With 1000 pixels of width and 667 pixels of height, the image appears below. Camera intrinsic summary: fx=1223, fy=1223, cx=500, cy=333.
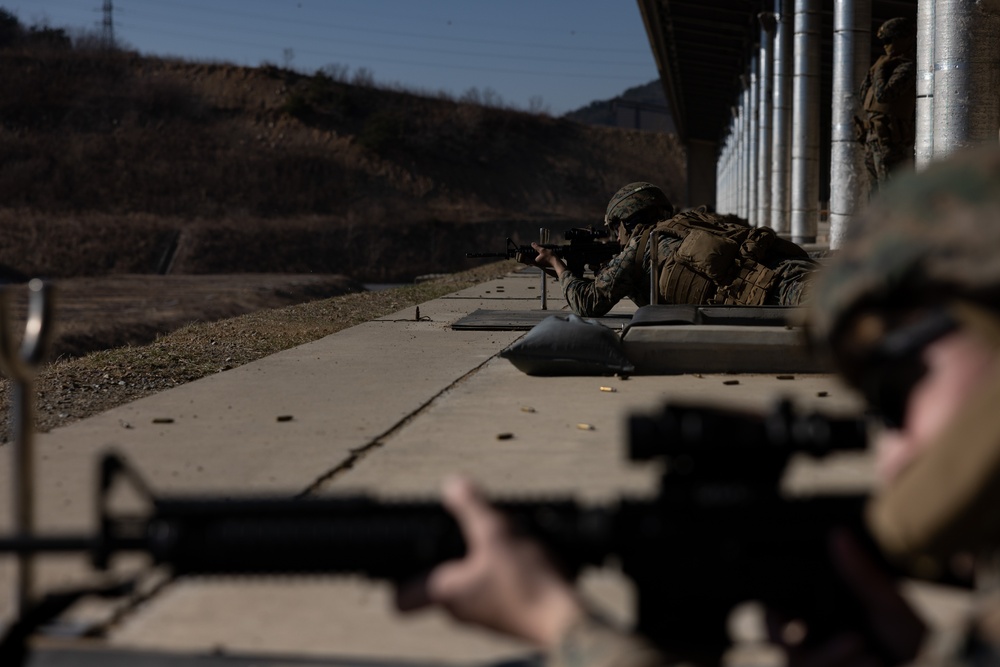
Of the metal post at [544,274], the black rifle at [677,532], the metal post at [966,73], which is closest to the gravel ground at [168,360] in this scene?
the metal post at [544,274]

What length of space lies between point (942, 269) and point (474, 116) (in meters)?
78.5

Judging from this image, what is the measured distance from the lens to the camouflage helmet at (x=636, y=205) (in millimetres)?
7980

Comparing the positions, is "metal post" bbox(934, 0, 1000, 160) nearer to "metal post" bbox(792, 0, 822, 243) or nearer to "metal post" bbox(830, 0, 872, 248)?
"metal post" bbox(830, 0, 872, 248)

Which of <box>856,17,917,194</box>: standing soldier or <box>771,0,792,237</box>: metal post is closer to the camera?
<box>856,17,917,194</box>: standing soldier

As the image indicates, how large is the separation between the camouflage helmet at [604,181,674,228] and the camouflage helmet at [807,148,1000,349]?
21.4 ft

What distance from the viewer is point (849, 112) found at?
1352 centimetres

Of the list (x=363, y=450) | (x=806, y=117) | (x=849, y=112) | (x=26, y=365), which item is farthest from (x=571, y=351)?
(x=806, y=117)

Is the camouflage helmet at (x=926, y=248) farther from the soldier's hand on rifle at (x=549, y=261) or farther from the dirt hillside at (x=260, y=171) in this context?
the dirt hillside at (x=260, y=171)

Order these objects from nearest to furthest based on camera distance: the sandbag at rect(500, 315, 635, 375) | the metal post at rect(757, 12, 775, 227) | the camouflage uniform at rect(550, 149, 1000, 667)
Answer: the camouflage uniform at rect(550, 149, 1000, 667) → the sandbag at rect(500, 315, 635, 375) → the metal post at rect(757, 12, 775, 227)

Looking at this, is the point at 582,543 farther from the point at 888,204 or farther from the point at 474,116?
the point at 474,116

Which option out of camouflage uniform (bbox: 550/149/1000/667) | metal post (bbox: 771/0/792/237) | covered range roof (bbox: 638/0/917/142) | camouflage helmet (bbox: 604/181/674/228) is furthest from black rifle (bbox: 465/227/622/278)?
covered range roof (bbox: 638/0/917/142)

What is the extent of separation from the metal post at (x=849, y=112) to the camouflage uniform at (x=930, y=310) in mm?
12449

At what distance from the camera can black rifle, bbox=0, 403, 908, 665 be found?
1673 mm

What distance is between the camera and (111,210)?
55219 mm
